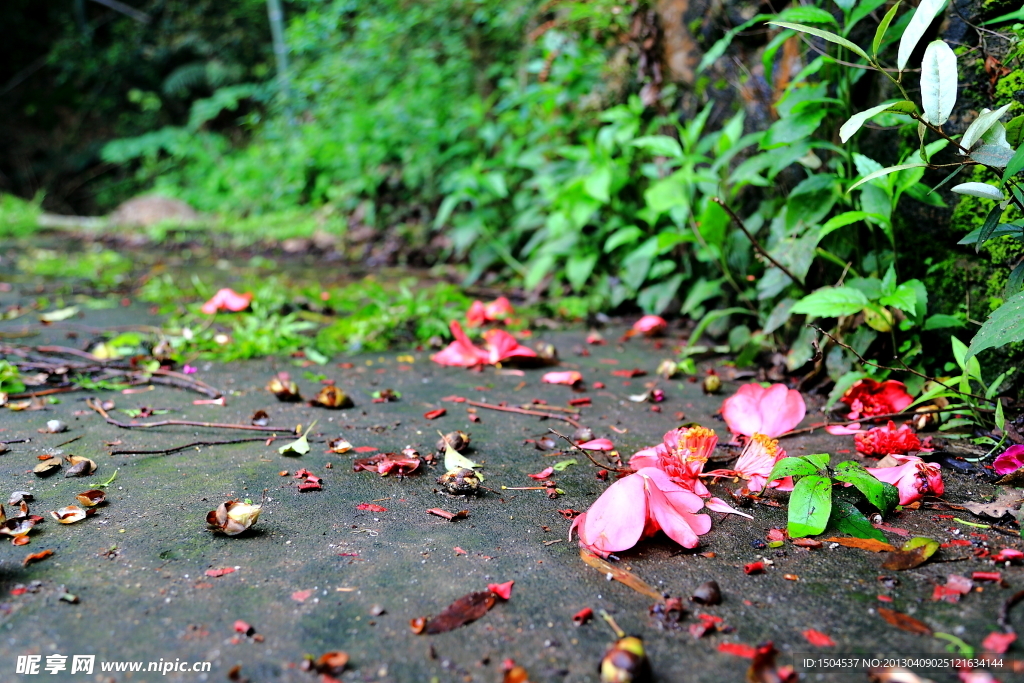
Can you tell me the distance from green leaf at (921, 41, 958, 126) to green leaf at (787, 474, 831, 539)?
2.43 feet

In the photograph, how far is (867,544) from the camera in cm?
118

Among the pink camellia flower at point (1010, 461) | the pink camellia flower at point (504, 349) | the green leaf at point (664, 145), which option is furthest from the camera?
the green leaf at point (664, 145)

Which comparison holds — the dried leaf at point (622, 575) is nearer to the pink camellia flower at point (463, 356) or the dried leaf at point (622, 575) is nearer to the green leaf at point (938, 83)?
the green leaf at point (938, 83)

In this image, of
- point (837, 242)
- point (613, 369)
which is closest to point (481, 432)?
point (613, 369)

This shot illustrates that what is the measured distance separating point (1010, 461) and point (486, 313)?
84.4 inches

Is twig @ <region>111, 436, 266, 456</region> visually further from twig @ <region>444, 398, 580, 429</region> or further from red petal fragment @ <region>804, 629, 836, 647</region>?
red petal fragment @ <region>804, 629, 836, 647</region>

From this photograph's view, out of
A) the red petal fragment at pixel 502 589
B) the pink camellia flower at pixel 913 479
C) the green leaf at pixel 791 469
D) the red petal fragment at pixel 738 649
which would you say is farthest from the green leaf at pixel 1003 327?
the red petal fragment at pixel 502 589

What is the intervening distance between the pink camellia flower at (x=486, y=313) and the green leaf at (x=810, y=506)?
6.38 feet

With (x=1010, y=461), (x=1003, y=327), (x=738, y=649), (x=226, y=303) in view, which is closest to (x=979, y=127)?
(x=1003, y=327)

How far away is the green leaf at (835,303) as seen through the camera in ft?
5.76

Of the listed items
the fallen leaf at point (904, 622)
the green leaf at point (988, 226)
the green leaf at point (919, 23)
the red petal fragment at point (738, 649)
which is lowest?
the red petal fragment at point (738, 649)

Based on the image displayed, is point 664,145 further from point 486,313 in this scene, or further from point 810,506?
point 810,506

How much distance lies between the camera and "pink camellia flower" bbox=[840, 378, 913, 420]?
→ 5.80 ft

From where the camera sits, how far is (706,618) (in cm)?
100
